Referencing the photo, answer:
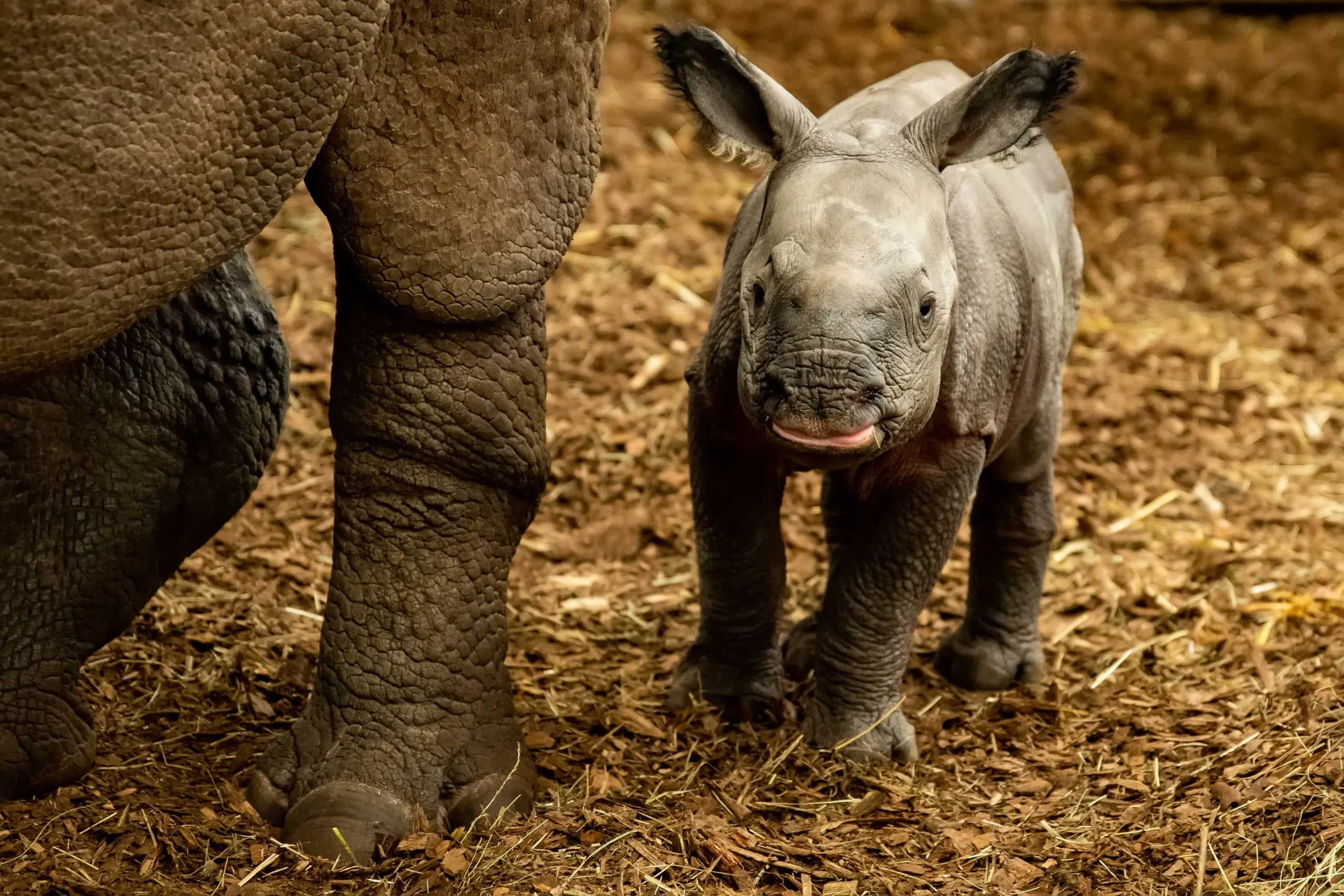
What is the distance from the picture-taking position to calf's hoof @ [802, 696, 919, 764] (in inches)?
183

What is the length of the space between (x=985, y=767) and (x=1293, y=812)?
33.7 inches

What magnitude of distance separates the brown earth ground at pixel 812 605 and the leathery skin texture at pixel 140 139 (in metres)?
1.35

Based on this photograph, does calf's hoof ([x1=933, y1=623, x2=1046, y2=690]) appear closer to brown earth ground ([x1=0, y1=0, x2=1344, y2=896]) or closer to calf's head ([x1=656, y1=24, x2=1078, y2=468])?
brown earth ground ([x1=0, y1=0, x2=1344, y2=896])

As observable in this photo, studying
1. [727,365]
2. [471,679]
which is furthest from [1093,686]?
[471,679]

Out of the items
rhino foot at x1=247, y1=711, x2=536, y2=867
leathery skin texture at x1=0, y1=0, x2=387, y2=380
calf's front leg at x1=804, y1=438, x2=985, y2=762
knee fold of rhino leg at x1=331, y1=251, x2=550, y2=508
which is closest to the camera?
leathery skin texture at x1=0, y1=0, x2=387, y2=380

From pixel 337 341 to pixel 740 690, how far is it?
1579 millimetres

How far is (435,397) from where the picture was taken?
12.6 ft

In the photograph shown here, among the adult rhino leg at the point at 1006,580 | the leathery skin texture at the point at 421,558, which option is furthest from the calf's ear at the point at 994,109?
the adult rhino leg at the point at 1006,580

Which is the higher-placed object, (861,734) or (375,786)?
(375,786)

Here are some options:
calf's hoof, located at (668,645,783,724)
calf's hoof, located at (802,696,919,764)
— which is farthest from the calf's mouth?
calf's hoof, located at (668,645,783,724)

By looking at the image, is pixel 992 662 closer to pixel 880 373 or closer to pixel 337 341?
pixel 880 373

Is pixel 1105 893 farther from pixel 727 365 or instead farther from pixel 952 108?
pixel 952 108

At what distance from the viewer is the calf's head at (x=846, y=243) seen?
368 cm

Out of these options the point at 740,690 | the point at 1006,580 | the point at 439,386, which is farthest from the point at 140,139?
the point at 1006,580
